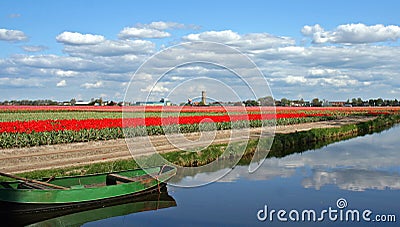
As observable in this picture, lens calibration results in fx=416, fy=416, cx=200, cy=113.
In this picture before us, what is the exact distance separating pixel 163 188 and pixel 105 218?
2.89 m

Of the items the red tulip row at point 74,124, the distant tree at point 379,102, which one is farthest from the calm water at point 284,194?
the distant tree at point 379,102

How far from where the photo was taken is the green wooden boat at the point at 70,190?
10.1 metres

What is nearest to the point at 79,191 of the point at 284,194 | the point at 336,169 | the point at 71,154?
the point at 284,194

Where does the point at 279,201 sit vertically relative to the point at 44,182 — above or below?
below

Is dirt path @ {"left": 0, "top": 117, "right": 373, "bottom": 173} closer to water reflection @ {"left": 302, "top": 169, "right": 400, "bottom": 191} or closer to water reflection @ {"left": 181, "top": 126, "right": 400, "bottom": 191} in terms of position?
water reflection @ {"left": 181, "top": 126, "right": 400, "bottom": 191}

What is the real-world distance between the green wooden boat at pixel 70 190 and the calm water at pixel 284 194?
73 cm

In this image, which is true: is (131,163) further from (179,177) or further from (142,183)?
(142,183)

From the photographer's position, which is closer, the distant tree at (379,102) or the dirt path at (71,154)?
the dirt path at (71,154)

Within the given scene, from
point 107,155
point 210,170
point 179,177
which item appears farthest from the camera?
point 107,155

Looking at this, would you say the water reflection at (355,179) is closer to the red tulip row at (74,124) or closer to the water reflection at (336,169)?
the water reflection at (336,169)

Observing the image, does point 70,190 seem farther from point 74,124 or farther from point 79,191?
point 74,124

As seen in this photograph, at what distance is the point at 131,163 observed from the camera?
15938 mm

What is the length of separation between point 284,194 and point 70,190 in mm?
6685

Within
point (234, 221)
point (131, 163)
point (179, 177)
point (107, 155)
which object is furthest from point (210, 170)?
point (234, 221)
